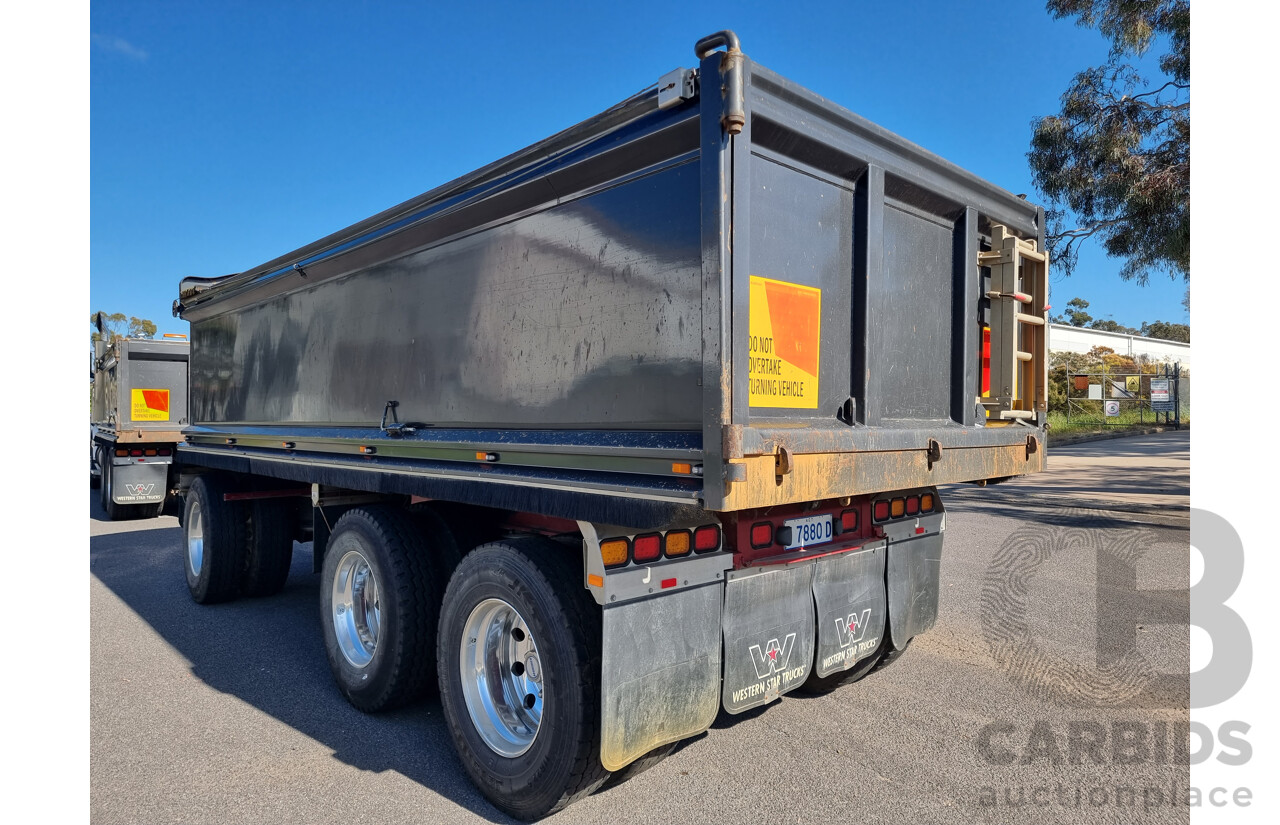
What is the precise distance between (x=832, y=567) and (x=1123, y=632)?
3.29 meters

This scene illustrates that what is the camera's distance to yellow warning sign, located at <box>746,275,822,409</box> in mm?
3037

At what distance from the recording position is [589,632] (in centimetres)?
314

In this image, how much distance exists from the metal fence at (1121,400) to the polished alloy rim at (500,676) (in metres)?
29.2

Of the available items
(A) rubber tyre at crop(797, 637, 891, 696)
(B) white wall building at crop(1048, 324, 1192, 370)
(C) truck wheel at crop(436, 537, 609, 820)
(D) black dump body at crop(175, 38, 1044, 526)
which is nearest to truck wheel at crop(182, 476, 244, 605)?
(D) black dump body at crop(175, 38, 1044, 526)

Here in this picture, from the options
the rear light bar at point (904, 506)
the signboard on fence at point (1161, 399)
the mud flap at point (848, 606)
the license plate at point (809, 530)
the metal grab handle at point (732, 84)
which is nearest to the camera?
the metal grab handle at point (732, 84)

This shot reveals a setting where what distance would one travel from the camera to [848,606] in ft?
13.1

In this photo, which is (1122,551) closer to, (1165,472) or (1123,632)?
(1123,632)

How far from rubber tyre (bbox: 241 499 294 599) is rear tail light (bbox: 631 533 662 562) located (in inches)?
201

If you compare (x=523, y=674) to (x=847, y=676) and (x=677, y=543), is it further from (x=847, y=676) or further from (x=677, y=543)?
(x=847, y=676)

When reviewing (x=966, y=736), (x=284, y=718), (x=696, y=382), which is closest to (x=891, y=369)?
(x=696, y=382)

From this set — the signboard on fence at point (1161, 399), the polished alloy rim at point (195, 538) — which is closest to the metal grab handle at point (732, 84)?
the polished alloy rim at point (195, 538)

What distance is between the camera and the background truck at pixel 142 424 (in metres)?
12.2

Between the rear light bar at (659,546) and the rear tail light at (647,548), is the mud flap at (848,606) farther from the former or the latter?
the rear tail light at (647,548)

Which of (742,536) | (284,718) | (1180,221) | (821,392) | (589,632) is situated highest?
(1180,221)
